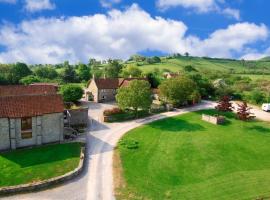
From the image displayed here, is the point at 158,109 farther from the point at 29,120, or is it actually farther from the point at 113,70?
the point at 113,70

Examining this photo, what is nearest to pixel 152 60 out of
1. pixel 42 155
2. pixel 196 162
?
pixel 196 162

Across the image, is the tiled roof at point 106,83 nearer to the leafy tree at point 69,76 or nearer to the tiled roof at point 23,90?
the tiled roof at point 23,90

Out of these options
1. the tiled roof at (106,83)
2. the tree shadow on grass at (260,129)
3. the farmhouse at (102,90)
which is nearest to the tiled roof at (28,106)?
the farmhouse at (102,90)

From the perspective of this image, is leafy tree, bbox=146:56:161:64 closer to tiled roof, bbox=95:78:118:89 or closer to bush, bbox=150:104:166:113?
tiled roof, bbox=95:78:118:89

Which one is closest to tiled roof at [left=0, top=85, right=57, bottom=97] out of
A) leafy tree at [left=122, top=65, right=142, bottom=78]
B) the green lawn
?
the green lawn

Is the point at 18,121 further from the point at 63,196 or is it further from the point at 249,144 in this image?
the point at 249,144
